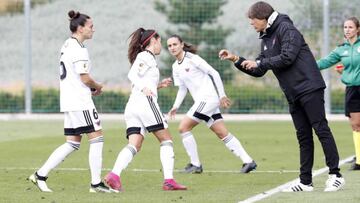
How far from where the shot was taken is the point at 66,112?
12195mm

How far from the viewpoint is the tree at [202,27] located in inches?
1228

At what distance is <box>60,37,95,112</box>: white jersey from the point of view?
12.0 meters

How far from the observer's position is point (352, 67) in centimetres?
1470

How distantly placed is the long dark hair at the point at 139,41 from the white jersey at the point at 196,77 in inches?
92.0

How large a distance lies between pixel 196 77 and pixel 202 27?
16.5 metres

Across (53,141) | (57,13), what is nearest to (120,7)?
(57,13)

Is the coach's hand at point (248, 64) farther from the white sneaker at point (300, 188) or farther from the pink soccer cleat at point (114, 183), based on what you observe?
the pink soccer cleat at point (114, 183)

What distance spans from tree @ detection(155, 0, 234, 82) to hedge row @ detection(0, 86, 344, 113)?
0.73m

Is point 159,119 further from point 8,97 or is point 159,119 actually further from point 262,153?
point 8,97

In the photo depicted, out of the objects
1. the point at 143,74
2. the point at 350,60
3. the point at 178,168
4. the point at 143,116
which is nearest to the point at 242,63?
the point at 143,74

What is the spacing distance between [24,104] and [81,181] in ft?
60.4

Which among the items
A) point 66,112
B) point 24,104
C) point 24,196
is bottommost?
point 24,104

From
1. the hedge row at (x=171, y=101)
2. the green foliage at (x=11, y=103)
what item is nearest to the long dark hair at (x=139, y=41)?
the hedge row at (x=171, y=101)

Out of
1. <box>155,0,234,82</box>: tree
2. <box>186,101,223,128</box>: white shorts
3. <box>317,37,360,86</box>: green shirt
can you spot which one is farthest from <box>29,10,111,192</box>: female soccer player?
<box>155,0,234,82</box>: tree
